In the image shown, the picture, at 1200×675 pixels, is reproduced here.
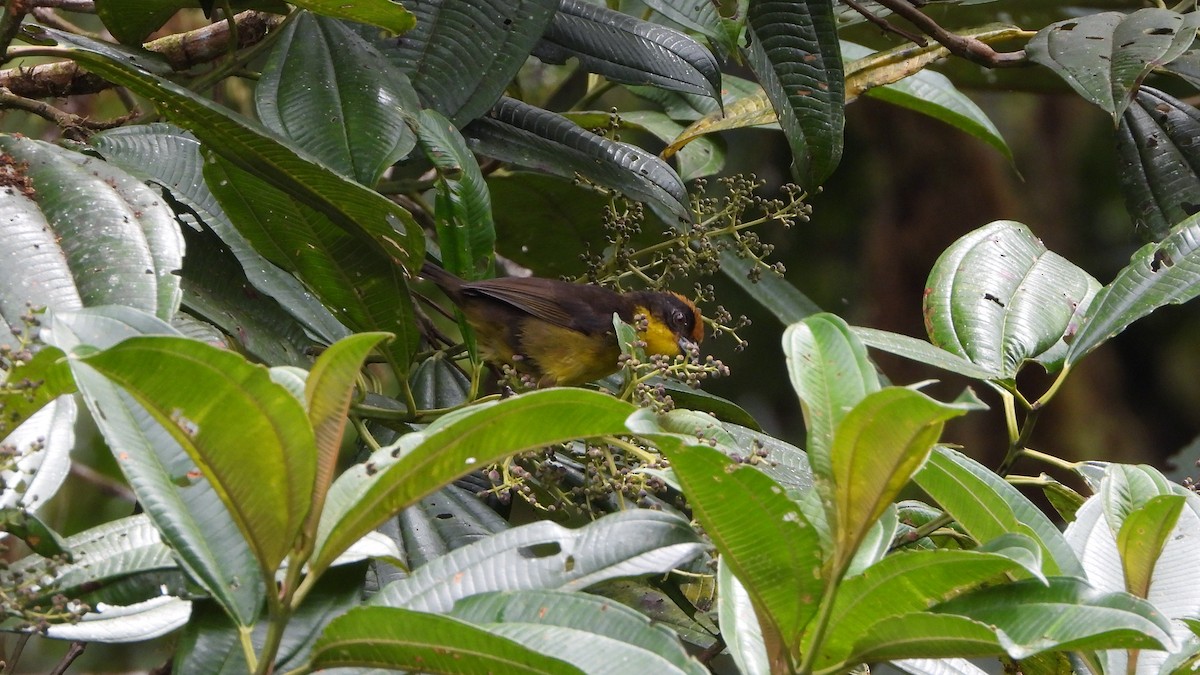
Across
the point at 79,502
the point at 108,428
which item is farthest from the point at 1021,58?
the point at 79,502

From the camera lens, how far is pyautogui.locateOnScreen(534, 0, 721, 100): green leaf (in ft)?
8.97

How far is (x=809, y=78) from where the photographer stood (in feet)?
8.54

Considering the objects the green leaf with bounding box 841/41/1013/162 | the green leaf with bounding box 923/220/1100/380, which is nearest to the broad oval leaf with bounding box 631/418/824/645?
the green leaf with bounding box 923/220/1100/380

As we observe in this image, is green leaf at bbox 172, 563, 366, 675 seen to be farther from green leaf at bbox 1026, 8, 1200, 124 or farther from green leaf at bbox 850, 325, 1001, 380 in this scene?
green leaf at bbox 1026, 8, 1200, 124

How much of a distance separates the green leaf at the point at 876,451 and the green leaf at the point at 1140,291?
0.92 m

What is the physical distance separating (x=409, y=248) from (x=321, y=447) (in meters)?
0.89

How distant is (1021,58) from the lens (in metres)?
2.95

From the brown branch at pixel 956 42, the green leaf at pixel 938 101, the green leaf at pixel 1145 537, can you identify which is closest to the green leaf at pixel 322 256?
the green leaf at pixel 1145 537

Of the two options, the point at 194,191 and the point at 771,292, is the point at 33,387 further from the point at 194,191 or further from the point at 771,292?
the point at 771,292

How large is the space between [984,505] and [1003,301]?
0.74m

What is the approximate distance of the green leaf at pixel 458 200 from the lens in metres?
2.18

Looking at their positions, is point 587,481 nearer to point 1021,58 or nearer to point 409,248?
point 409,248

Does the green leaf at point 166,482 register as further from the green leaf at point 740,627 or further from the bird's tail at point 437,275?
the bird's tail at point 437,275

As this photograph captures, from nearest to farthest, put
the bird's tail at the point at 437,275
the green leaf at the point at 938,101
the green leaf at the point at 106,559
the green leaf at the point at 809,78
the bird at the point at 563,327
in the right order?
the green leaf at the point at 106,559 → the green leaf at the point at 809,78 → the bird's tail at the point at 437,275 → the green leaf at the point at 938,101 → the bird at the point at 563,327
